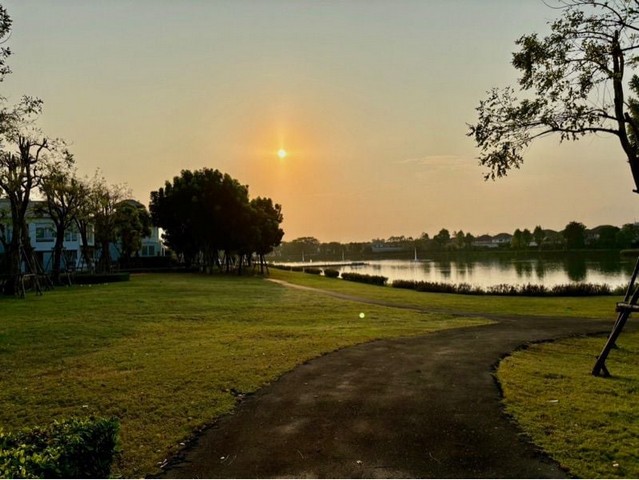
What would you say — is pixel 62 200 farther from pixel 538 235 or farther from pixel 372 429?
pixel 538 235

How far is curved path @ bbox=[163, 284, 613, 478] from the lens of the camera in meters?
5.60

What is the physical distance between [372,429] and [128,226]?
57.3m

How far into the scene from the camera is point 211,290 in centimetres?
3322

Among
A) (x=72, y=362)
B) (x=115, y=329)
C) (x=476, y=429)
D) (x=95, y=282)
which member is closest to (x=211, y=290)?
(x=95, y=282)

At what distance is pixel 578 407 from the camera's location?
25.5 ft

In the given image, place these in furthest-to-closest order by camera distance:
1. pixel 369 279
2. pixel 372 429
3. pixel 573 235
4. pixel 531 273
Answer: pixel 573 235 → pixel 531 273 → pixel 369 279 → pixel 372 429

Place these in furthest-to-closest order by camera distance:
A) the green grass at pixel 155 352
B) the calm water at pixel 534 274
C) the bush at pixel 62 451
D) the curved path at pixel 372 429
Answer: the calm water at pixel 534 274 → the green grass at pixel 155 352 → the curved path at pixel 372 429 → the bush at pixel 62 451

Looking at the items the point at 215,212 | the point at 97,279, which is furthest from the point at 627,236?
the point at 97,279

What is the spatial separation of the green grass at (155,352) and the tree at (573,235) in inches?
4862

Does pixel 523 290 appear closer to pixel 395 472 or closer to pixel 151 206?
pixel 395 472

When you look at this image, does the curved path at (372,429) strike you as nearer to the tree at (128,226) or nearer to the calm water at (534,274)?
the calm water at (534,274)

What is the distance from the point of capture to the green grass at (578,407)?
583 centimetres

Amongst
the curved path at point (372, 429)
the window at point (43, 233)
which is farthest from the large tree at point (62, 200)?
the curved path at point (372, 429)

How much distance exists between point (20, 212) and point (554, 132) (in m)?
31.3
